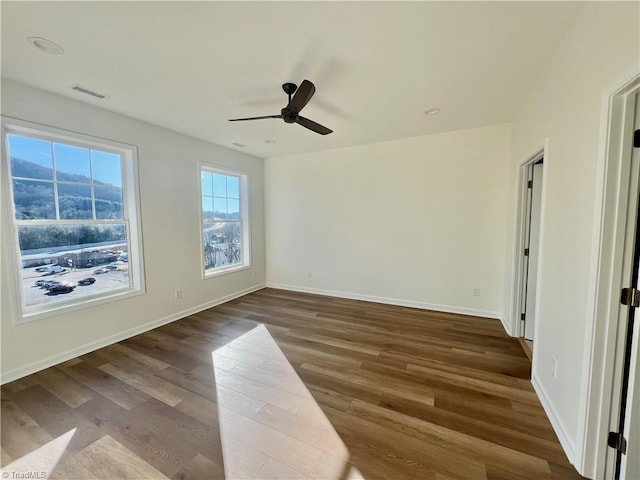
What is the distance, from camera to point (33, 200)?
2518mm

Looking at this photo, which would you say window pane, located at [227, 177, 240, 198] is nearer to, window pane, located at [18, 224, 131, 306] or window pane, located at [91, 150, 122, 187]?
window pane, located at [91, 150, 122, 187]

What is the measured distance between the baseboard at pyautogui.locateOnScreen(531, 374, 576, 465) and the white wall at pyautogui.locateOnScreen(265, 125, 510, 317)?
5.82 ft

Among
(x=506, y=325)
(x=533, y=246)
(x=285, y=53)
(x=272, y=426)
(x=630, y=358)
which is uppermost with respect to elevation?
(x=285, y=53)

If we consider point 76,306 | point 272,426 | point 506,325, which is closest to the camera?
point 272,426

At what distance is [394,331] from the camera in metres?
3.34

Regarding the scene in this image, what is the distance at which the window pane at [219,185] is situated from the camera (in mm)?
4508

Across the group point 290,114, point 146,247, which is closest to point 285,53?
point 290,114

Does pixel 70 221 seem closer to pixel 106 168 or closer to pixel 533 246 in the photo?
pixel 106 168

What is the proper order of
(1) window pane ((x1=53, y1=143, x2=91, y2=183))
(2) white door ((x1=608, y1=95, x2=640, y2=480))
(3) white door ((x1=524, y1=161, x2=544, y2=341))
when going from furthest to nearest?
(3) white door ((x1=524, y1=161, x2=544, y2=341)), (1) window pane ((x1=53, y1=143, x2=91, y2=183)), (2) white door ((x1=608, y1=95, x2=640, y2=480))

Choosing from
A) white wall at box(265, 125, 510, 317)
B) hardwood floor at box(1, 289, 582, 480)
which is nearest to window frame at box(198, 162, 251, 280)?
white wall at box(265, 125, 510, 317)

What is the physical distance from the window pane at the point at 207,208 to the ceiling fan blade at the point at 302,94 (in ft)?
8.87

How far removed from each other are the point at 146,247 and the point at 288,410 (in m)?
2.75

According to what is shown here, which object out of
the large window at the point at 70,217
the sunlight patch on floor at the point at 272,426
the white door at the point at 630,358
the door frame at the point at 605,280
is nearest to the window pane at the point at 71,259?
the large window at the point at 70,217

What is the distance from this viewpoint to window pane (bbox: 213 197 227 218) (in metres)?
4.54
